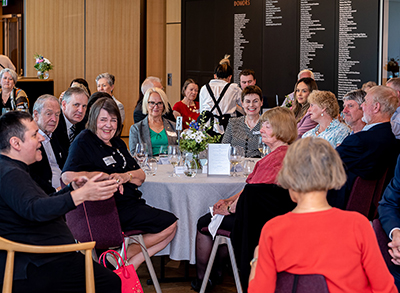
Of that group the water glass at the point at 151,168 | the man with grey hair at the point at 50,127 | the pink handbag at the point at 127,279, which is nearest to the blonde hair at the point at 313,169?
the pink handbag at the point at 127,279

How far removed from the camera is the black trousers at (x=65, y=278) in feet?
7.48

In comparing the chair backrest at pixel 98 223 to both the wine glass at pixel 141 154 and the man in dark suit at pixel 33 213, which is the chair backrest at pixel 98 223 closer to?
the man in dark suit at pixel 33 213

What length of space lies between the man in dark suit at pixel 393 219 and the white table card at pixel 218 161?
4.46 ft

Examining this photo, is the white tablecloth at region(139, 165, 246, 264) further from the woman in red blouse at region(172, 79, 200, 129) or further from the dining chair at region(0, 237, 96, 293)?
the woman in red blouse at region(172, 79, 200, 129)

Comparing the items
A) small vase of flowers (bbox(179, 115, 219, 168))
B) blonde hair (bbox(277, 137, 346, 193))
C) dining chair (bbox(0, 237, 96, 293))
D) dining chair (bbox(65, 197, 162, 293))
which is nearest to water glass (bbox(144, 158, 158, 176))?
small vase of flowers (bbox(179, 115, 219, 168))

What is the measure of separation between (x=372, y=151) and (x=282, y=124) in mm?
756

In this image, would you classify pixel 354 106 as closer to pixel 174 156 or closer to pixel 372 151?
pixel 372 151

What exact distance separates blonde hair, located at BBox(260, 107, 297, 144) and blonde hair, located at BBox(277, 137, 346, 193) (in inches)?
57.9

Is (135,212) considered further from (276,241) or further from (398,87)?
(398,87)

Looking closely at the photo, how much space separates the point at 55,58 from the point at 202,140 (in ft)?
26.0

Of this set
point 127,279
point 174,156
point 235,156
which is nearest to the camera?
point 127,279

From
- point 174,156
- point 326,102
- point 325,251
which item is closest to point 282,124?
point 174,156

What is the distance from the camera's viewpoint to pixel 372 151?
11.0 ft

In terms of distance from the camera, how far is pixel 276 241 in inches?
62.7
